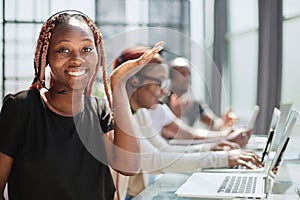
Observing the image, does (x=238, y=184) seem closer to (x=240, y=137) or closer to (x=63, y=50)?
(x=63, y=50)

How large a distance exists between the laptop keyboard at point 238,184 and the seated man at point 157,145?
0.23m

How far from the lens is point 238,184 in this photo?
59.6 inches

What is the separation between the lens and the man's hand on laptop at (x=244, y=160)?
1883mm

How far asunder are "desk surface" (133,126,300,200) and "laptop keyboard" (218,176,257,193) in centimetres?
8

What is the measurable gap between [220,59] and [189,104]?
9.58 ft

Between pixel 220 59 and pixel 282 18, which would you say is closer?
pixel 282 18

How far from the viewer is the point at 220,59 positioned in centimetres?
514

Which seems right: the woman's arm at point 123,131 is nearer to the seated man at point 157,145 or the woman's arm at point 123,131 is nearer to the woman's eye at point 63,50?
the woman's eye at point 63,50

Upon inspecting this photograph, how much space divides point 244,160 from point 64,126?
2.94 ft

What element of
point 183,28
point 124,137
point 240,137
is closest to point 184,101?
point 240,137

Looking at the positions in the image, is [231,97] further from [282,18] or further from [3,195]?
[3,195]

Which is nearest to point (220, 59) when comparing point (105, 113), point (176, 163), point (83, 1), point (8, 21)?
point (83, 1)

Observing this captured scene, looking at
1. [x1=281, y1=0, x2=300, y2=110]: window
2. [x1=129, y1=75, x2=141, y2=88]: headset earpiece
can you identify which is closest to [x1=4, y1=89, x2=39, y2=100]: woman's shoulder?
[x1=129, y1=75, x2=141, y2=88]: headset earpiece

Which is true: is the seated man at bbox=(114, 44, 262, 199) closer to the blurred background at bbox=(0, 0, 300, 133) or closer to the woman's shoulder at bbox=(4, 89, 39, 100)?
the woman's shoulder at bbox=(4, 89, 39, 100)
